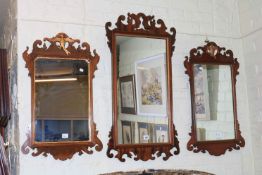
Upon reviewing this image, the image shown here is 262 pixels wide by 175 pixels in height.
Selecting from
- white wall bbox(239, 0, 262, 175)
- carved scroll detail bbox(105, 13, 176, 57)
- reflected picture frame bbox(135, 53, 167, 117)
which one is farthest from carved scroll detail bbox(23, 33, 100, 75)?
white wall bbox(239, 0, 262, 175)

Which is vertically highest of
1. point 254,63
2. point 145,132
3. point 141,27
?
point 141,27

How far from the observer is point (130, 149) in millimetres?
1857

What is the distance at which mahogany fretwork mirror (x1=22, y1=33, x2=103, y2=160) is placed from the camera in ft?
5.64

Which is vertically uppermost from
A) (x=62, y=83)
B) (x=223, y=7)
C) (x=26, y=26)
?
(x=223, y=7)

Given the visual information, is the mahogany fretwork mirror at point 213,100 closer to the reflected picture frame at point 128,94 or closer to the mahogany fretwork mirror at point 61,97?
the reflected picture frame at point 128,94

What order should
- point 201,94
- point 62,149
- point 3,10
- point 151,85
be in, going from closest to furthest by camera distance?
point 62,149, point 151,85, point 201,94, point 3,10

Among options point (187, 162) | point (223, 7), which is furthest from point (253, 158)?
point (223, 7)

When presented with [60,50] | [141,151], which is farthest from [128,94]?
[60,50]

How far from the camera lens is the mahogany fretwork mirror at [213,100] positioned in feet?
6.72

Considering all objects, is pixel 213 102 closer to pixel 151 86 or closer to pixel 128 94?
pixel 151 86

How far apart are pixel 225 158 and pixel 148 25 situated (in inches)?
38.9

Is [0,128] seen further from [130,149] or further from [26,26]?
[130,149]

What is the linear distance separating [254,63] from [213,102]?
38 cm

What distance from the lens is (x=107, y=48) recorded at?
1907 millimetres
